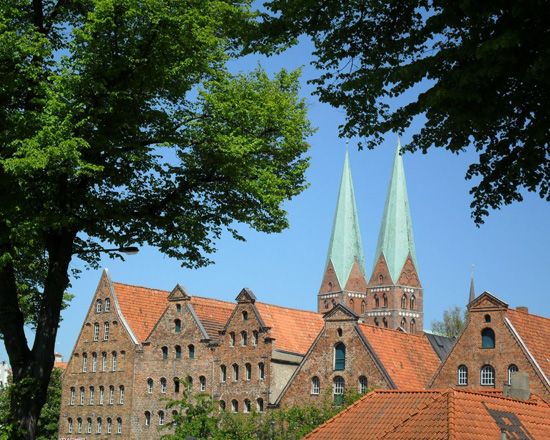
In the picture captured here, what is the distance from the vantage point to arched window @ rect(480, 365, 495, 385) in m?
46.1

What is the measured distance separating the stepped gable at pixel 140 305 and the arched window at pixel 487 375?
2527cm

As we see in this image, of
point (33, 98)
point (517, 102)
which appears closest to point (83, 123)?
point (33, 98)

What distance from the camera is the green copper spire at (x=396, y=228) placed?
13850cm

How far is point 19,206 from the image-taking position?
18672 millimetres

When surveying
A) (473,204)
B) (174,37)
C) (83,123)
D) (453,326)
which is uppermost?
(453,326)

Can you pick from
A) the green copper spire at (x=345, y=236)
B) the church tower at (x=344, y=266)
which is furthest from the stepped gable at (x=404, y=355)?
the church tower at (x=344, y=266)

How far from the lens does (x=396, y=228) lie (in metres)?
142

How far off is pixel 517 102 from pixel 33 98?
10119mm

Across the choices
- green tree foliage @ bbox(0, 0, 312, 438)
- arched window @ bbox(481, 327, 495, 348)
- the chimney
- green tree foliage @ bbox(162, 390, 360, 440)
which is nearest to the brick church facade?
arched window @ bbox(481, 327, 495, 348)

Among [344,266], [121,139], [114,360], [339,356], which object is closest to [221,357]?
[339,356]

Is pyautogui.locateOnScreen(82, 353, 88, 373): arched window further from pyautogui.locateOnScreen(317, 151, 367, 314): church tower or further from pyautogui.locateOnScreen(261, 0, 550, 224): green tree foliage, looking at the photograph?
pyautogui.locateOnScreen(317, 151, 367, 314): church tower

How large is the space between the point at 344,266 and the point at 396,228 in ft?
38.8

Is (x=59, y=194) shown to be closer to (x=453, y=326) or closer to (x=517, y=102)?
(x=517, y=102)

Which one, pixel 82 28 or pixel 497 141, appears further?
pixel 82 28
